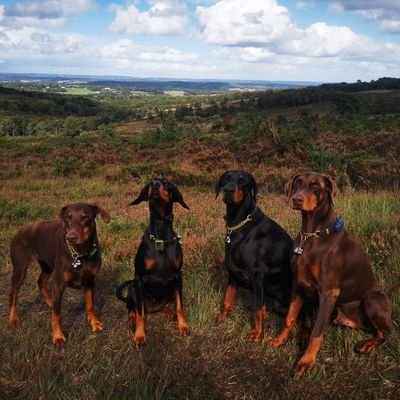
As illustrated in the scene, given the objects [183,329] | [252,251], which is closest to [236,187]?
[252,251]

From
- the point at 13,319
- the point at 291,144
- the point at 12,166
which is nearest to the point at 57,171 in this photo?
the point at 12,166

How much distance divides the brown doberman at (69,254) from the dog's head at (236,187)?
1.08 metres

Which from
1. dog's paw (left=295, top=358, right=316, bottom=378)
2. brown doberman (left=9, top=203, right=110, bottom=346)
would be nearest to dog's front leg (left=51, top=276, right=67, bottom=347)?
brown doberman (left=9, top=203, right=110, bottom=346)

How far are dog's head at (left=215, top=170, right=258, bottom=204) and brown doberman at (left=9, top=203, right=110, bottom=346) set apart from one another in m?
1.08

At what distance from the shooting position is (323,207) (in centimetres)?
369

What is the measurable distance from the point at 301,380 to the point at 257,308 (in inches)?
31.0

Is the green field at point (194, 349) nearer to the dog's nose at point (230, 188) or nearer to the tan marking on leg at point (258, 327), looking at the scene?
the tan marking on leg at point (258, 327)

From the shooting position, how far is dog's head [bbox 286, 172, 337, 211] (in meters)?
3.55

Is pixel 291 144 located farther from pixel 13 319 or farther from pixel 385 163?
pixel 13 319

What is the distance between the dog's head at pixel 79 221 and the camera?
12.9ft

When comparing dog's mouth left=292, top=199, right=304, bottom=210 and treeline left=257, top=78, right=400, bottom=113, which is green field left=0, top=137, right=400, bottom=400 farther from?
treeline left=257, top=78, right=400, bottom=113

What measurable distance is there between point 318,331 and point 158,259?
146 cm

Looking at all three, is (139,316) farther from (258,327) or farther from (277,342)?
(277,342)

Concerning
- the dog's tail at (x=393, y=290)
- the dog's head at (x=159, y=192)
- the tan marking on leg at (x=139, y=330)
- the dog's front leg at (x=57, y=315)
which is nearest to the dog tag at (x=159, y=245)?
the dog's head at (x=159, y=192)
